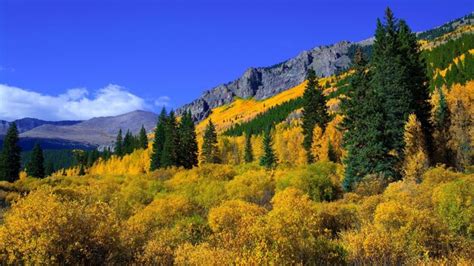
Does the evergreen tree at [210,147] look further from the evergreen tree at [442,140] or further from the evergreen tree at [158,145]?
the evergreen tree at [442,140]

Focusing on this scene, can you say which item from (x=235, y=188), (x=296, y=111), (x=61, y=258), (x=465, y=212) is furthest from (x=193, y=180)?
(x=296, y=111)

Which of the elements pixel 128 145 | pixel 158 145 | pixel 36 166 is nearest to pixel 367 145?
pixel 158 145

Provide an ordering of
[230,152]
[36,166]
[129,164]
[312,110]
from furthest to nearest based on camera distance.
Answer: [230,152] → [129,164] → [36,166] → [312,110]

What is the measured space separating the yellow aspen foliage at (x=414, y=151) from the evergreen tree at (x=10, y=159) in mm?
66607

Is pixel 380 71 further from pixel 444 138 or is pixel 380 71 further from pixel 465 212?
pixel 465 212

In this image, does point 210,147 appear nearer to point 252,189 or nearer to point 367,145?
point 252,189

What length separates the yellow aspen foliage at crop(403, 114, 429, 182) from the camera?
3104 cm

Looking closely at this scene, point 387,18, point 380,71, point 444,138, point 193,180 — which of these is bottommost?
point 193,180

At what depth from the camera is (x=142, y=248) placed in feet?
39.7

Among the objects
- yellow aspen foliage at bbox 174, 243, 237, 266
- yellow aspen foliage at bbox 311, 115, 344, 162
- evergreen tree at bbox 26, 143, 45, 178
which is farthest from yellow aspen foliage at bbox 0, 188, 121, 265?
evergreen tree at bbox 26, 143, 45, 178

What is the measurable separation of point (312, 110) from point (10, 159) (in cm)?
5258

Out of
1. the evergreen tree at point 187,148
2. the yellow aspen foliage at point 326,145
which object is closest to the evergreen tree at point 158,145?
the evergreen tree at point 187,148

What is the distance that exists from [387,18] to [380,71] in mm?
5577

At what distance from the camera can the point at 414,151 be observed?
3388 cm
